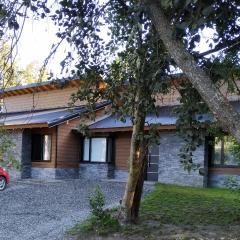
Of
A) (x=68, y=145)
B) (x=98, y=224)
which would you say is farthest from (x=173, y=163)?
(x=98, y=224)

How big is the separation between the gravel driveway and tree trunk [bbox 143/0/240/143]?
5.29 m

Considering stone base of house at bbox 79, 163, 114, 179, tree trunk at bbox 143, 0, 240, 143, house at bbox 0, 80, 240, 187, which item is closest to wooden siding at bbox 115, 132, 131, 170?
house at bbox 0, 80, 240, 187

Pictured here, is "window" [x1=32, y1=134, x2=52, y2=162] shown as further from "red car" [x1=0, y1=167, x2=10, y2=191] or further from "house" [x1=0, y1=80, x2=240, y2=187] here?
"red car" [x1=0, y1=167, x2=10, y2=191]

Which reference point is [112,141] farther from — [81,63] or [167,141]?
[81,63]

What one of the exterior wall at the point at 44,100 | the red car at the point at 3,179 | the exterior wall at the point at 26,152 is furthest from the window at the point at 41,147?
the red car at the point at 3,179

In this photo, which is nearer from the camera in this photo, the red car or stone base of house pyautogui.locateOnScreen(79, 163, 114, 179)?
the red car

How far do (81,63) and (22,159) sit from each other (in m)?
15.2

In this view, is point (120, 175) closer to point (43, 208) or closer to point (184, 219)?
point (43, 208)

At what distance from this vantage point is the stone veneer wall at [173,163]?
19.9 m

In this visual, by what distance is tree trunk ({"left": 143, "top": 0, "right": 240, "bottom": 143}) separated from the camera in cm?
532

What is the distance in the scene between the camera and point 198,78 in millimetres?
5645

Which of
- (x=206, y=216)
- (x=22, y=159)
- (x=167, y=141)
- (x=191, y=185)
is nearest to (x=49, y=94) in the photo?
(x=22, y=159)

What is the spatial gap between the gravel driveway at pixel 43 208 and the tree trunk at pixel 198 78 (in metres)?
5.29

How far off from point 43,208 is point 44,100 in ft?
56.0
